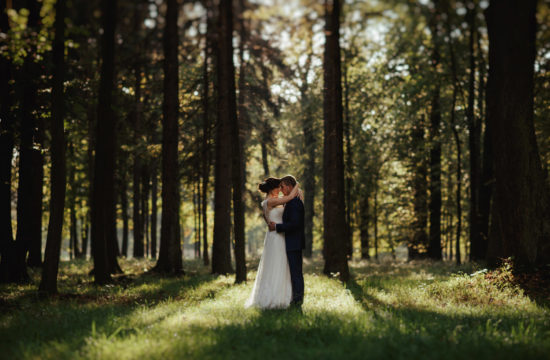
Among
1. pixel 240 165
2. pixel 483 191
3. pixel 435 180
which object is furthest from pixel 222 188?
pixel 435 180

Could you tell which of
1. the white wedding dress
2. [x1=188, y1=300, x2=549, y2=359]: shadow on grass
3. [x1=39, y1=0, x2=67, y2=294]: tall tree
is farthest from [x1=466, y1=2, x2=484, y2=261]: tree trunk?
[x1=39, y1=0, x2=67, y2=294]: tall tree

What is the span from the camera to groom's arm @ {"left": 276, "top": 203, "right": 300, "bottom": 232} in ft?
28.9

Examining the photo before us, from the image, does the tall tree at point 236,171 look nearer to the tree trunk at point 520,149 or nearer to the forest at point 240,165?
the forest at point 240,165

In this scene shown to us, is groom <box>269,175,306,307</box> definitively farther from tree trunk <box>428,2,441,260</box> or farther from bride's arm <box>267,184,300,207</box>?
tree trunk <box>428,2,441,260</box>

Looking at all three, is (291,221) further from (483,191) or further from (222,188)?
(483,191)

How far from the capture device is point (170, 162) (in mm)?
16406

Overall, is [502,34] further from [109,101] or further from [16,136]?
[16,136]

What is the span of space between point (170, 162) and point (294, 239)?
28.9 ft

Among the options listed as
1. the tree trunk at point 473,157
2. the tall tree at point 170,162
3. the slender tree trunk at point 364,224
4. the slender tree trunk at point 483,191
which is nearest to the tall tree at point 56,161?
the tall tree at point 170,162

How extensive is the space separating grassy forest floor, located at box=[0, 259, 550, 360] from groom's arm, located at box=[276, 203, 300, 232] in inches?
59.8

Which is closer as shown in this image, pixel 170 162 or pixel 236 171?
pixel 236 171

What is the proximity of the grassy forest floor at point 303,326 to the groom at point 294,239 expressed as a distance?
39cm

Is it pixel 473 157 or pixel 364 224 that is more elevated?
pixel 473 157

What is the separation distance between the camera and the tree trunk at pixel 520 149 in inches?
408
